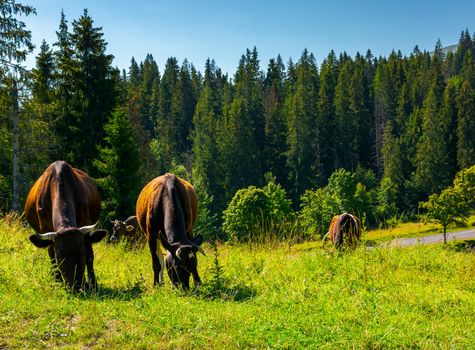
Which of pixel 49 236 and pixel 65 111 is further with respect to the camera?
pixel 65 111

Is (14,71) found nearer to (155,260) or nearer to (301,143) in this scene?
(155,260)

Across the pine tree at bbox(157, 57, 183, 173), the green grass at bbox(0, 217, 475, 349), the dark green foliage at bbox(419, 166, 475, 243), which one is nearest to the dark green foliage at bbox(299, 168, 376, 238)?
the dark green foliage at bbox(419, 166, 475, 243)

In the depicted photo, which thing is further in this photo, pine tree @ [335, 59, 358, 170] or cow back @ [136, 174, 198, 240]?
pine tree @ [335, 59, 358, 170]

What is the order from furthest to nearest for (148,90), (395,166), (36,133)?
(148,90)
(395,166)
(36,133)

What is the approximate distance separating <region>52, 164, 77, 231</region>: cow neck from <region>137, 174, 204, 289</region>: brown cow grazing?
1.49 m

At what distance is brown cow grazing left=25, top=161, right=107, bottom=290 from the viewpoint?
702 cm

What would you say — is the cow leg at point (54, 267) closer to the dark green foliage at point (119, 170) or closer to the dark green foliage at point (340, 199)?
the dark green foliage at point (119, 170)

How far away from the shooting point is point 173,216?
8.12 meters

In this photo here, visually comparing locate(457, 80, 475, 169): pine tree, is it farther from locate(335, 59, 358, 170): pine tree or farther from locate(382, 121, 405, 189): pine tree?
locate(335, 59, 358, 170): pine tree

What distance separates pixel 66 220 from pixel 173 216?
1833mm

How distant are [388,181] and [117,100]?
6157 centimetres

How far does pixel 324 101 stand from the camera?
102m

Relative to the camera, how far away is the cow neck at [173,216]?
25.5 feet

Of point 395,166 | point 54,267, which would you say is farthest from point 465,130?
point 54,267
